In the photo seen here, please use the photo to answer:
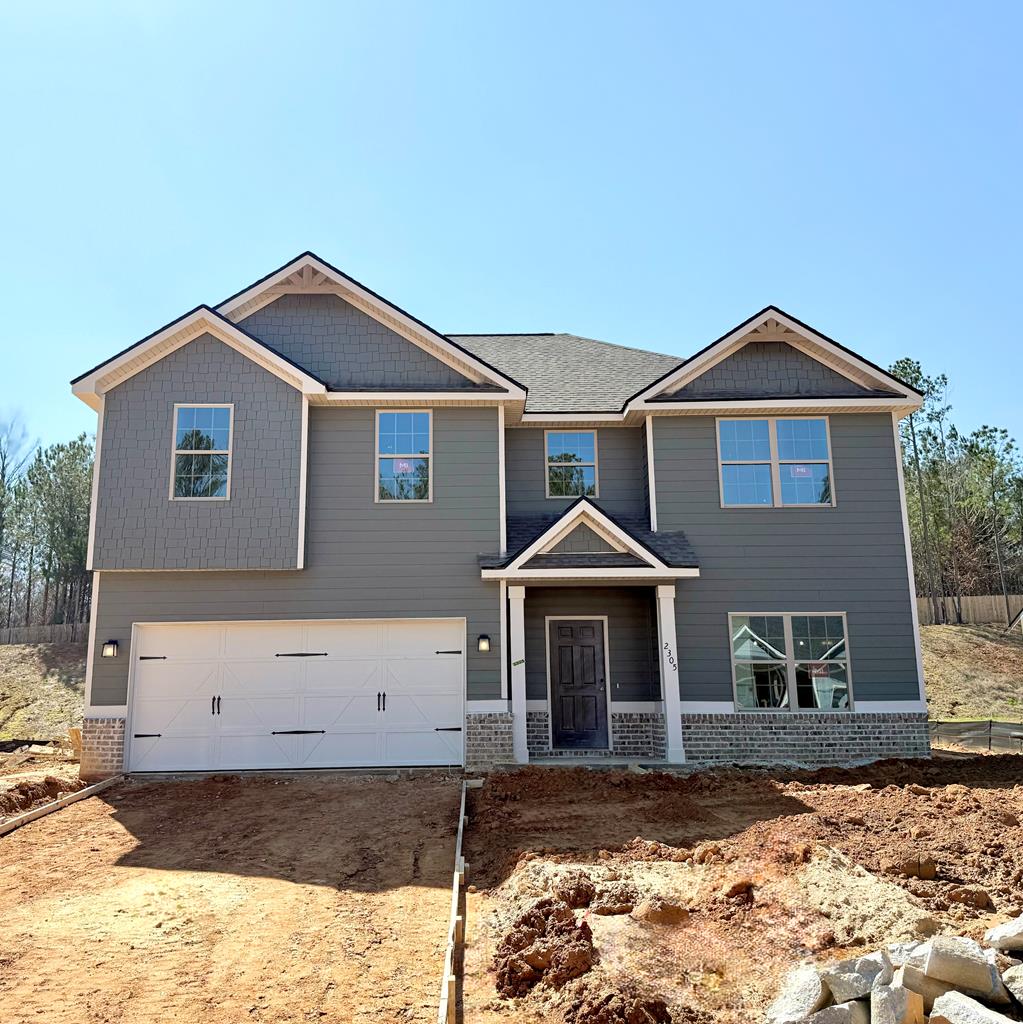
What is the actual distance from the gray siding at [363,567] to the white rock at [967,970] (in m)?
8.97

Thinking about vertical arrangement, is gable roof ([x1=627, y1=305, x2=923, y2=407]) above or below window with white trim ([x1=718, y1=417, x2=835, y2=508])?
above

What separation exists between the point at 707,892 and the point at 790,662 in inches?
304

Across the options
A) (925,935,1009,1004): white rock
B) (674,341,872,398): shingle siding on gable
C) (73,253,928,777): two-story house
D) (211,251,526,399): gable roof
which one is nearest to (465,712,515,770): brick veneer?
(73,253,928,777): two-story house

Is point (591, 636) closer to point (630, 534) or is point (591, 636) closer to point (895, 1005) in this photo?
point (630, 534)

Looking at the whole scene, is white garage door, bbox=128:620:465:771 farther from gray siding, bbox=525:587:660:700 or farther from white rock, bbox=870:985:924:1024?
white rock, bbox=870:985:924:1024

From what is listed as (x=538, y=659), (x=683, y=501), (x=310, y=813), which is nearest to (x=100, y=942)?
(x=310, y=813)

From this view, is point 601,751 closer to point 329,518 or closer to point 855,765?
point 855,765

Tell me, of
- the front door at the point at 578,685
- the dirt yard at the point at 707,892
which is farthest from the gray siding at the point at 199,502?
the dirt yard at the point at 707,892

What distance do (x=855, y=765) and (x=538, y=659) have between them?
5.34 metres

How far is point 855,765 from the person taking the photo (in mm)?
12664

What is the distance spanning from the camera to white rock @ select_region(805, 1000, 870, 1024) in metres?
4.16

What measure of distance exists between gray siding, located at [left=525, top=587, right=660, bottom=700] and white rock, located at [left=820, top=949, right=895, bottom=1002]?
30.0 ft

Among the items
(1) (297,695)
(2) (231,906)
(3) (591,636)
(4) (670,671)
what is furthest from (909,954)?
(1) (297,695)

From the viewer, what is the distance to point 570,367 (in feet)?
56.9
